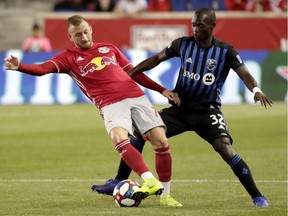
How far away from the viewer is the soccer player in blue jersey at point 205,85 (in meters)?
10.2

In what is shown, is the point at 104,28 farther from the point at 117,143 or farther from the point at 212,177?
the point at 117,143

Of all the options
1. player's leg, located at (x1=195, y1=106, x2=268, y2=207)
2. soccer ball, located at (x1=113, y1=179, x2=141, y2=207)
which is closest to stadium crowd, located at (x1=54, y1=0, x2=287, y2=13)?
player's leg, located at (x1=195, y1=106, x2=268, y2=207)

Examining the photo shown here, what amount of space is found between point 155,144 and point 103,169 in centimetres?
362

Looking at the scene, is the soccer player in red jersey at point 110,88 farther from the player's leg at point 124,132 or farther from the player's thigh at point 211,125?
the player's thigh at point 211,125

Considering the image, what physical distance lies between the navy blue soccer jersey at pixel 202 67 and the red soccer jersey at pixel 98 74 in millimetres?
539

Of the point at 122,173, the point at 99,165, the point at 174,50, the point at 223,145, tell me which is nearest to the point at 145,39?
the point at 99,165

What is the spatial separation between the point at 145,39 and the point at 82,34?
17468 millimetres

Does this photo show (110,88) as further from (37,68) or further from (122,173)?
(122,173)

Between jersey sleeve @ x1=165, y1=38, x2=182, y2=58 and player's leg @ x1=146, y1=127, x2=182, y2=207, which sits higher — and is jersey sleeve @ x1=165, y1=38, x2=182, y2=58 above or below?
above

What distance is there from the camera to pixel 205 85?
10523mm

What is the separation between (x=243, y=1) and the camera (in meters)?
28.9

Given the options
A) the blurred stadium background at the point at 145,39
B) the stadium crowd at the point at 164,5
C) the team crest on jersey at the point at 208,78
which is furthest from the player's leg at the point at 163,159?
the stadium crowd at the point at 164,5

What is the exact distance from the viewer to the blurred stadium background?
76.9 feet

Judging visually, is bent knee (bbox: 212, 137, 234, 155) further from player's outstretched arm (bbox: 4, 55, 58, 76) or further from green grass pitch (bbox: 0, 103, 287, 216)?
player's outstretched arm (bbox: 4, 55, 58, 76)
